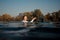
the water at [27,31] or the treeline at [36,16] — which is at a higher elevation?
the treeline at [36,16]

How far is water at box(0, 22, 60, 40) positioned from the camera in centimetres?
140

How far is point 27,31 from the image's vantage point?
1.43 m

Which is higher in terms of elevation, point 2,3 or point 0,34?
point 2,3

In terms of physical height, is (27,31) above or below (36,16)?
below

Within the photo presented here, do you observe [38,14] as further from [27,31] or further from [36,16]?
[27,31]

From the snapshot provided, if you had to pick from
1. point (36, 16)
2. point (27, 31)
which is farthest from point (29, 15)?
point (27, 31)

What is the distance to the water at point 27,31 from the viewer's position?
1403mm

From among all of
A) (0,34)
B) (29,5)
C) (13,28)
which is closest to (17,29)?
(13,28)

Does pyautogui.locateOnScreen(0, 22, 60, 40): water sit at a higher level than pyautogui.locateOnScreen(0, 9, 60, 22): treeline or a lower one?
lower

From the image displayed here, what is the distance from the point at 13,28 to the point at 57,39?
0.53 metres

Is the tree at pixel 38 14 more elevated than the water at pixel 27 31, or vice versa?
the tree at pixel 38 14

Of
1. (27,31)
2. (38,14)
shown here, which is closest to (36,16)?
(38,14)

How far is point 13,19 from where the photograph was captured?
1512 mm

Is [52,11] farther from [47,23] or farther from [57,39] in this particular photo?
[57,39]
